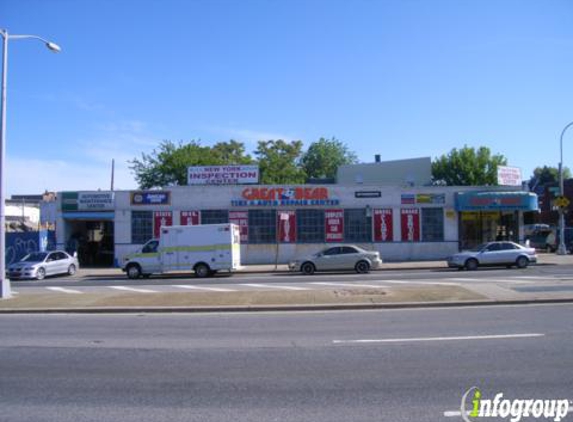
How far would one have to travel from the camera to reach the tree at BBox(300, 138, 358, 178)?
76000 mm

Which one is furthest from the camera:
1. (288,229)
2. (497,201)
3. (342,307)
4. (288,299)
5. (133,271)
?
(288,229)

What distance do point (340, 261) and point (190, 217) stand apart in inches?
469

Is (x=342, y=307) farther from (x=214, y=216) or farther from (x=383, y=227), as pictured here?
(x=214, y=216)

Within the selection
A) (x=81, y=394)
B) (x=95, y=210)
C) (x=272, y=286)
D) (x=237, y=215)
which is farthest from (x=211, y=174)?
(x=81, y=394)

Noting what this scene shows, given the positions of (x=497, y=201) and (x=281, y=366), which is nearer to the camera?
(x=281, y=366)

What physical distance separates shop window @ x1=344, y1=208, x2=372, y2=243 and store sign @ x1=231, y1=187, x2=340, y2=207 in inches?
49.9

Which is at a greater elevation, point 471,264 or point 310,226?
point 310,226

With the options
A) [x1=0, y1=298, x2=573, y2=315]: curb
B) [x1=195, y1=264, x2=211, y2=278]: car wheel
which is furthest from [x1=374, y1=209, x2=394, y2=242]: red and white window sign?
[x1=0, y1=298, x2=573, y2=315]: curb

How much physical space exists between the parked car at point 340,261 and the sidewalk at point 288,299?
955 centimetres

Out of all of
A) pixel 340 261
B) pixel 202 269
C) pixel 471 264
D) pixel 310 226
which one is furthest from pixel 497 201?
pixel 202 269

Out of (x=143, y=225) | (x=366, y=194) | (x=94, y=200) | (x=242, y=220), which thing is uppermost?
(x=366, y=194)

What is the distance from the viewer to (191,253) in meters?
25.4

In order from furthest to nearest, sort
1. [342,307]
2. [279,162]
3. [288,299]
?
[279,162]
[288,299]
[342,307]

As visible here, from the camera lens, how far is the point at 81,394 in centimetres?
624
